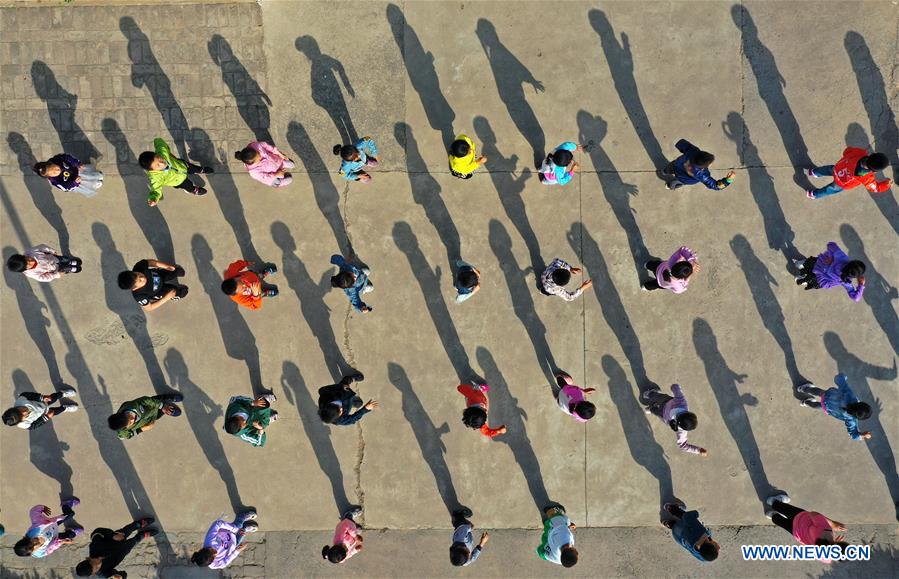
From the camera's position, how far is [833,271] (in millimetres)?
7043

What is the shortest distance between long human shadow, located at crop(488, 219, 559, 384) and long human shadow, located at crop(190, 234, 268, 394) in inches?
159

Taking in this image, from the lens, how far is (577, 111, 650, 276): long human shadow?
25.5 ft

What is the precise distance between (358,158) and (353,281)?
171 centimetres

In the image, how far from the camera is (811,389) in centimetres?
767

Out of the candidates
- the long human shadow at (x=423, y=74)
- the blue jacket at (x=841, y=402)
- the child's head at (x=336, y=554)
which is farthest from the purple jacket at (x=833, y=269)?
the child's head at (x=336, y=554)

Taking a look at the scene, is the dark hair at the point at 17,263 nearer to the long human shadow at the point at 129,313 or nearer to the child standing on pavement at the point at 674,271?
the long human shadow at the point at 129,313

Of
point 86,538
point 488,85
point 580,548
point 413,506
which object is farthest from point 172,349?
point 580,548

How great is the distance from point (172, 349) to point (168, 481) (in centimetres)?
206

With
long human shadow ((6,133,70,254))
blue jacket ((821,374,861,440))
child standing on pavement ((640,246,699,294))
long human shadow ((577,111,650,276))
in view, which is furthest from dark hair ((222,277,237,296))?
blue jacket ((821,374,861,440))

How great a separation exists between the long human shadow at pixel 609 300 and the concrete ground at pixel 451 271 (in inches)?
1.9

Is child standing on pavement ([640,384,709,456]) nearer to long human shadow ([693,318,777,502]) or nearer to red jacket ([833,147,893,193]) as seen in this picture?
long human shadow ([693,318,777,502])

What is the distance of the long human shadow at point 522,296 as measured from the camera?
7.82 m

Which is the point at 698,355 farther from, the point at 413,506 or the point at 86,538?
the point at 86,538

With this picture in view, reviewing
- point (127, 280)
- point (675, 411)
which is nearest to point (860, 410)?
point (675, 411)
